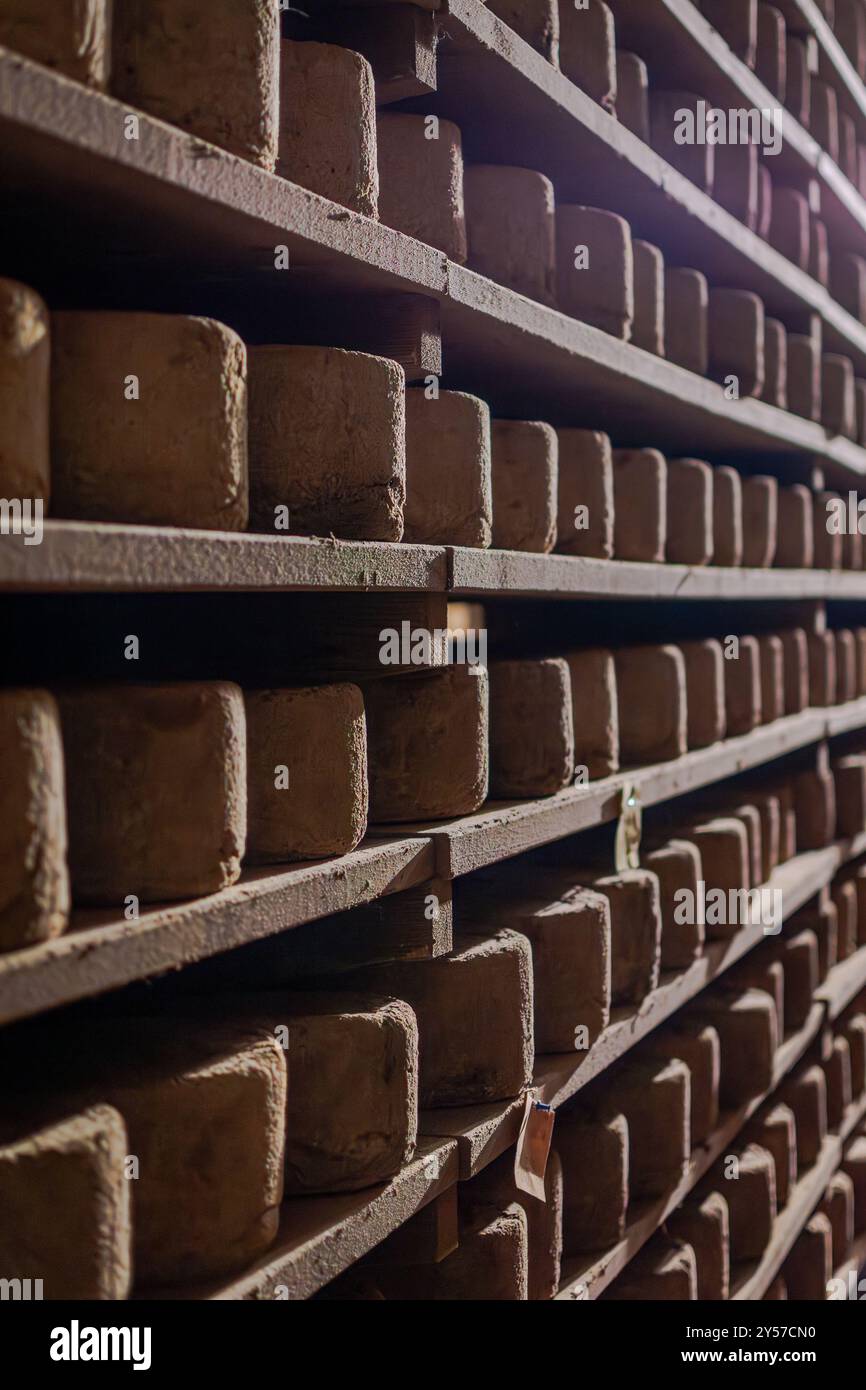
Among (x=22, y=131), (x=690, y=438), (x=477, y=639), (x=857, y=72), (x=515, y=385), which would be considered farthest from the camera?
(x=857, y=72)

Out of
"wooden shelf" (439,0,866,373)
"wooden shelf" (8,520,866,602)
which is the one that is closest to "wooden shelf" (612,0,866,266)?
"wooden shelf" (439,0,866,373)

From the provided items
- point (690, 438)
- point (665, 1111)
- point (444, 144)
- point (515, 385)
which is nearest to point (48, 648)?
point (444, 144)

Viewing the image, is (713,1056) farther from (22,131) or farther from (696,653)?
(22,131)

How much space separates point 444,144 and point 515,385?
644 mm

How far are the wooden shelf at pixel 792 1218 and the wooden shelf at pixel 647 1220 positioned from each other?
232 millimetres

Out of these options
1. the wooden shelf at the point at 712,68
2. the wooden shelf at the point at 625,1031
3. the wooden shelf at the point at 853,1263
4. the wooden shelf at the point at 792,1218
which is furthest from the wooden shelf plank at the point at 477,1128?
the wooden shelf at the point at 853,1263

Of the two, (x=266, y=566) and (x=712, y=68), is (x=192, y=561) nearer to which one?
(x=266, y=566)

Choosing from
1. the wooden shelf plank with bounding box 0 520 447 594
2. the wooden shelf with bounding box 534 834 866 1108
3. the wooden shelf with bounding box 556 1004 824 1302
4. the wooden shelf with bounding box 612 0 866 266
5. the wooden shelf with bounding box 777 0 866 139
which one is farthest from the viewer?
the wooden shelf with bounding box 777 0 866 139

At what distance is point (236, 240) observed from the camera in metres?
1.44

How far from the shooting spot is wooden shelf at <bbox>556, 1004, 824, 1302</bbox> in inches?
87.9

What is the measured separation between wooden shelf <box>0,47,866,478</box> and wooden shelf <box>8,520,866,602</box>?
0.28m

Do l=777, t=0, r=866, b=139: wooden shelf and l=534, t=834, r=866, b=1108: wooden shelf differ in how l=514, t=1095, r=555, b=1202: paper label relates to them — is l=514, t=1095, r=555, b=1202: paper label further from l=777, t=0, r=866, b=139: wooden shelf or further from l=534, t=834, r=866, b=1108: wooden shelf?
l=777, t=0, r=866, b=139: wooden shelf

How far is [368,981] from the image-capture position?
1782 mm

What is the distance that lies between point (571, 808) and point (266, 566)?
89cm
